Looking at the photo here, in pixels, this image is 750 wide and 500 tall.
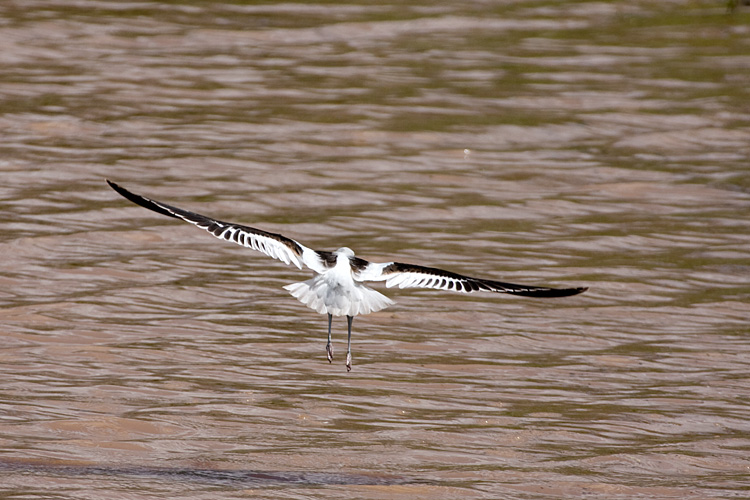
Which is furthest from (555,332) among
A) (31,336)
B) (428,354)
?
(31,336)

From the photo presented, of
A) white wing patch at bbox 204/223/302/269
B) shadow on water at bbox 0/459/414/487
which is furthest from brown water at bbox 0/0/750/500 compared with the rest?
white wing patch at bbox 204/223/302/269

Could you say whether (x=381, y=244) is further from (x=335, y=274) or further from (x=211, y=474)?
(x=211, y=474)

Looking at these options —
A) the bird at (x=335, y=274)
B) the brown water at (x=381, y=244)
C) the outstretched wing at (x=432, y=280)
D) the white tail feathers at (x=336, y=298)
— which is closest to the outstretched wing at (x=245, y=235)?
the bird at (x=335, y=274)

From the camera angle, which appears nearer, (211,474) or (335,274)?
(211,474)

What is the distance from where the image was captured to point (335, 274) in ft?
25.0

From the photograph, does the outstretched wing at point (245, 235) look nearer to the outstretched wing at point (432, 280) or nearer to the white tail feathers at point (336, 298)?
the white tail feathers at point (336, 298)

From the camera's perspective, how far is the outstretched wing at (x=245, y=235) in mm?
7246

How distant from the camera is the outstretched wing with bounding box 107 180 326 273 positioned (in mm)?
7246

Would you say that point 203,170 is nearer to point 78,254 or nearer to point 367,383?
point 78,254

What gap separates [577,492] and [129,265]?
16.0 feet

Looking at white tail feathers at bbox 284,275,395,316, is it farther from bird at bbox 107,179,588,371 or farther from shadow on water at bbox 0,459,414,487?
shadow on water at bbox 0,459,414,487

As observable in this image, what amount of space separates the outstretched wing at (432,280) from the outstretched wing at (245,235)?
1.03 feet

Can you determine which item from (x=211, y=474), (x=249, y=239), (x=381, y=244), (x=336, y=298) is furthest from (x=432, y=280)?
(x=381, y=244)

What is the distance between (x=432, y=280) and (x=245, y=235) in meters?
1.05
